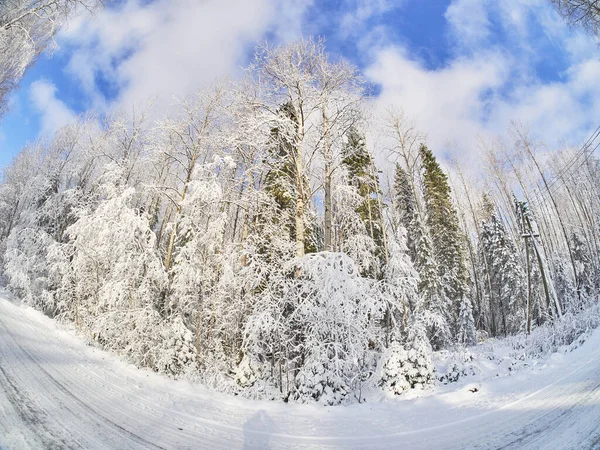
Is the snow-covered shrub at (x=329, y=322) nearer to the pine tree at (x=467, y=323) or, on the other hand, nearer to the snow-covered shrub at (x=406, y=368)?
the snow-covered shrub at (x=406, y=368)

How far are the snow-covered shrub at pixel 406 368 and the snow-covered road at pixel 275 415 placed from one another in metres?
0.87

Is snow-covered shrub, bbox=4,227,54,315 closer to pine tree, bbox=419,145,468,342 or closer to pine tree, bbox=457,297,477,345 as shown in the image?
pine tree, bbox=419,145,468,342

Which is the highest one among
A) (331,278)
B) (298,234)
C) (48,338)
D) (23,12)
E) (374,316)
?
(23,12)

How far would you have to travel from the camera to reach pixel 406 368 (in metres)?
7.48

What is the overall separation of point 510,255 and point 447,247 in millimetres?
8336

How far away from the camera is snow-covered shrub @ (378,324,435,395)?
7.36 meters

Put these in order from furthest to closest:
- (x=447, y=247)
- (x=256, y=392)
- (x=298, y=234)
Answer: (x=447, y=247) < (x=298, y=234) < (x=256, y=392)

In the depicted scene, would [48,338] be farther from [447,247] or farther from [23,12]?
[447,247]

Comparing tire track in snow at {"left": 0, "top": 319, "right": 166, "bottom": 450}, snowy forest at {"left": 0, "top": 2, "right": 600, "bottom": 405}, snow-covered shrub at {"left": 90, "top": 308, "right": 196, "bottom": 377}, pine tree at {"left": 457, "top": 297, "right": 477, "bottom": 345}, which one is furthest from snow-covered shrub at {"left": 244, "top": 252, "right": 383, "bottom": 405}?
pine tree at {"left": 457, "top": 297, "right": 477, "bottom": 345}

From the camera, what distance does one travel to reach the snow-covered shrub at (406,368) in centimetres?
736

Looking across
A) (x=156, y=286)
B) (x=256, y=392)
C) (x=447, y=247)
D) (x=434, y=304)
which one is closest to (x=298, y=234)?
(x=256, y=392)

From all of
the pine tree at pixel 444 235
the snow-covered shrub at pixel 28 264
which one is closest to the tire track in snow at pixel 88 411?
the snow-covered shrub at pixel 28 264

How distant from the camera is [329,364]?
21.7 ft

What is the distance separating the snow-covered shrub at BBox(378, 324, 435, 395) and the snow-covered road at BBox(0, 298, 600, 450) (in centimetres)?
87
